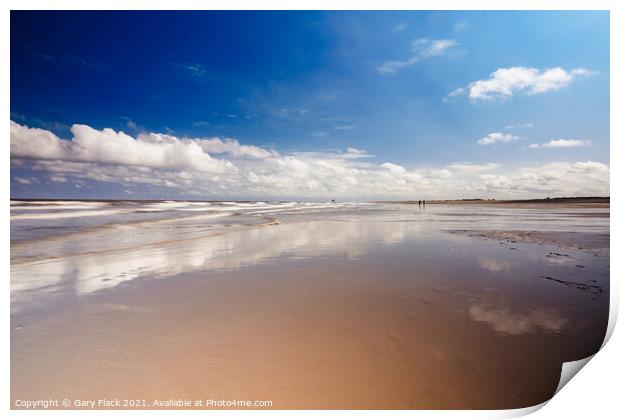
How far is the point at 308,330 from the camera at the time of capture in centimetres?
351

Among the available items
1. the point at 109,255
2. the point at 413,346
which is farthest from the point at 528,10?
the point at 109,255

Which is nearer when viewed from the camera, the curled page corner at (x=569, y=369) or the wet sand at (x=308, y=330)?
the wet sand at (x=308, y=330)

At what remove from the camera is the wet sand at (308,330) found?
107 inches

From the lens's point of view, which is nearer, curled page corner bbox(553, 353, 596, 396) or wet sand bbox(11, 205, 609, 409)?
wet sand bbox(11, 205, 609, 409)

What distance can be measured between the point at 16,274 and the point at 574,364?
9231 mm

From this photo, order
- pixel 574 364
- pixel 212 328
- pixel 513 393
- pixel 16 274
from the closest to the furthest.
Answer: pixel 513 393 → pixel 574 364 → pixel 212 328 → pixel 16 274

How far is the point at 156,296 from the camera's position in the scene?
4648mm

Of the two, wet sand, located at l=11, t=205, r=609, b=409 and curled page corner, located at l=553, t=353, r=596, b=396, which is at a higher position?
wet sand, located at l=11, t=205, r=609, b=409

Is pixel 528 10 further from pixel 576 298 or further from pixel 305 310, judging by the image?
pixel 305 310

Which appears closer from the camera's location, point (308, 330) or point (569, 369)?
point (569, 369)

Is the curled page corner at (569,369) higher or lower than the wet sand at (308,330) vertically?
lower

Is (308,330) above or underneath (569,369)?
above

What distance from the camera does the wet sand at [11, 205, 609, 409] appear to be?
107 inches
